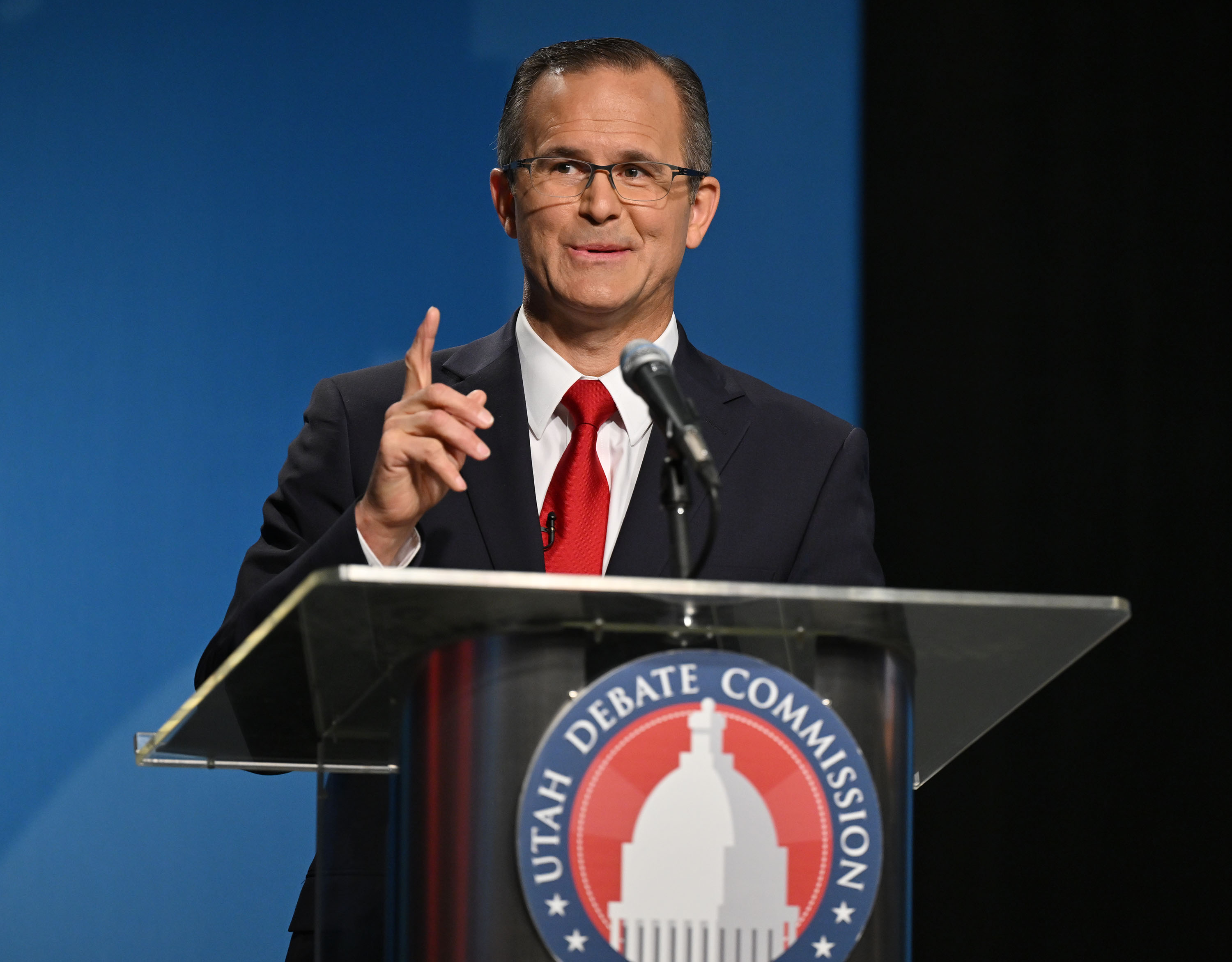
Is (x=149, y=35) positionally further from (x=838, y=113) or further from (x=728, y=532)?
(x=728, y=532)

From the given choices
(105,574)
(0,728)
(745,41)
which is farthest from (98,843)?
(745,41)

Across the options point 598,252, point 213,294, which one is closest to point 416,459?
point 598,252

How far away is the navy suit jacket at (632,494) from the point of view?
4.97 feet

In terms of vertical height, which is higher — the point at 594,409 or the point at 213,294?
the point at 213,294

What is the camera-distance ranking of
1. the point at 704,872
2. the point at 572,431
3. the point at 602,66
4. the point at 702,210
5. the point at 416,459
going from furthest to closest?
the point at 702,210 → the point at 602,66 → the point at 572,431 → the point at 416,459 → the point at 704,872

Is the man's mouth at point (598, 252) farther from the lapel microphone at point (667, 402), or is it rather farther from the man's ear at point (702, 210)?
the lapel microphone at point (667, 402)

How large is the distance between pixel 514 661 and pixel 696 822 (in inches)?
5.9

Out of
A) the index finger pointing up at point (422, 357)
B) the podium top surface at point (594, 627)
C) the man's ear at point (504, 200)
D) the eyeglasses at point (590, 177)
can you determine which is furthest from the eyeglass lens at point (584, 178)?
the podium top surface at point (594, 627)

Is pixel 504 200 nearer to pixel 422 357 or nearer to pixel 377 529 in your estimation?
pixel 422 357

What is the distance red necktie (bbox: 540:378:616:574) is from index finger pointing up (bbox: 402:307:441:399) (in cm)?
29

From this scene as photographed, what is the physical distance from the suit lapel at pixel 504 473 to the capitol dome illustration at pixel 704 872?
1.95 feet

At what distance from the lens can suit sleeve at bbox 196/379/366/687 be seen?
1.50 m

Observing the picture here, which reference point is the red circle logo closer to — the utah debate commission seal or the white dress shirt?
the utah debate commission seal

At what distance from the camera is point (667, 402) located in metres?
1.01
